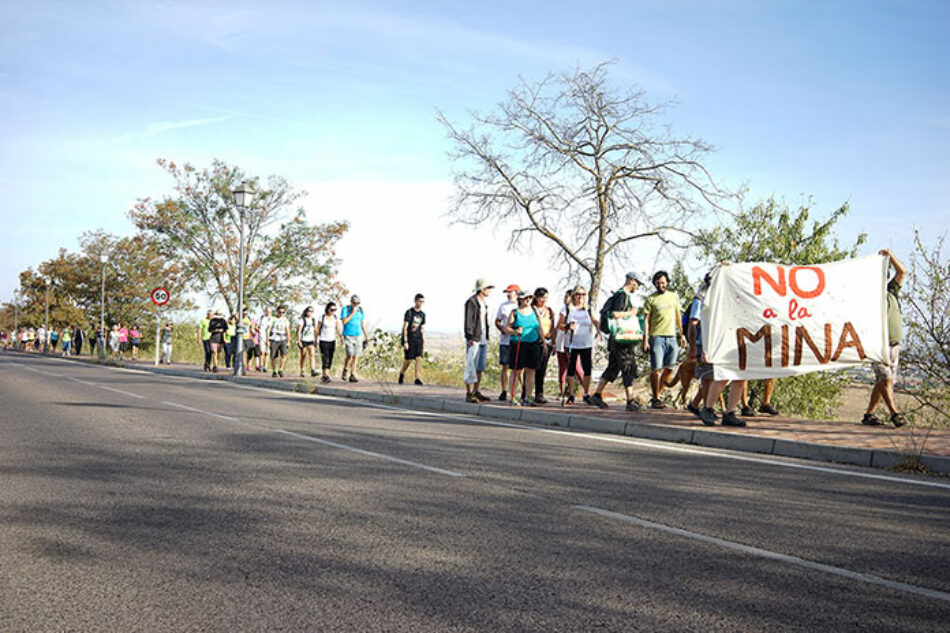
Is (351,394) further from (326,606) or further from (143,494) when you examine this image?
(326,606)

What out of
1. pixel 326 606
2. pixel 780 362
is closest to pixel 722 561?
pixel 326 606

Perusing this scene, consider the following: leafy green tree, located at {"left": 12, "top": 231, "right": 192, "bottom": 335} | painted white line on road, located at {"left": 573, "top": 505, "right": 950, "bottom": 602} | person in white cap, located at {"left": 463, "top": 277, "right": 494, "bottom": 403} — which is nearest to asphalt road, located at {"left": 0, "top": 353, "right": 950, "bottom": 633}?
painted white line on road, located at {"left": 573, "top": 505, "right": 950, "bottom": 602}

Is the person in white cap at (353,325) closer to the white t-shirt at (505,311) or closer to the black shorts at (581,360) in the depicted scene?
the white t-shirt at (505,311)

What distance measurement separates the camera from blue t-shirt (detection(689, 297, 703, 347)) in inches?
478

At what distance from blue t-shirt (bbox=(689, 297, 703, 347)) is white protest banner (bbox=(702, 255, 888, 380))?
0.08m

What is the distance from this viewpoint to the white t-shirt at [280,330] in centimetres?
2483

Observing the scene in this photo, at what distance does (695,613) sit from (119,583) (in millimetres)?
2824

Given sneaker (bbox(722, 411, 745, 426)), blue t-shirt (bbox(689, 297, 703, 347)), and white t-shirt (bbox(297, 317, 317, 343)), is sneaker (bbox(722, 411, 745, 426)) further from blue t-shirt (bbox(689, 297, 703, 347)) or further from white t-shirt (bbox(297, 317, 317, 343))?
white t-shirt (bbox(297, 317, 317, 343))

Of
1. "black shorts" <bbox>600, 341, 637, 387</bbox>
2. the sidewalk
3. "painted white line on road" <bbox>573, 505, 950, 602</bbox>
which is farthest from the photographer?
"black shorts" <bbox>600, 341, 637, 387</bbox>

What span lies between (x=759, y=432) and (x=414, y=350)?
38.3 feet

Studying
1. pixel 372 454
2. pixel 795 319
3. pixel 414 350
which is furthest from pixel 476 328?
pixel 414 350

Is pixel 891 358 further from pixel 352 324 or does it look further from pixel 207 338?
pixel 207 338

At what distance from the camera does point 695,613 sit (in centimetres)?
406

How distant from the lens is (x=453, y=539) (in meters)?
5.45
